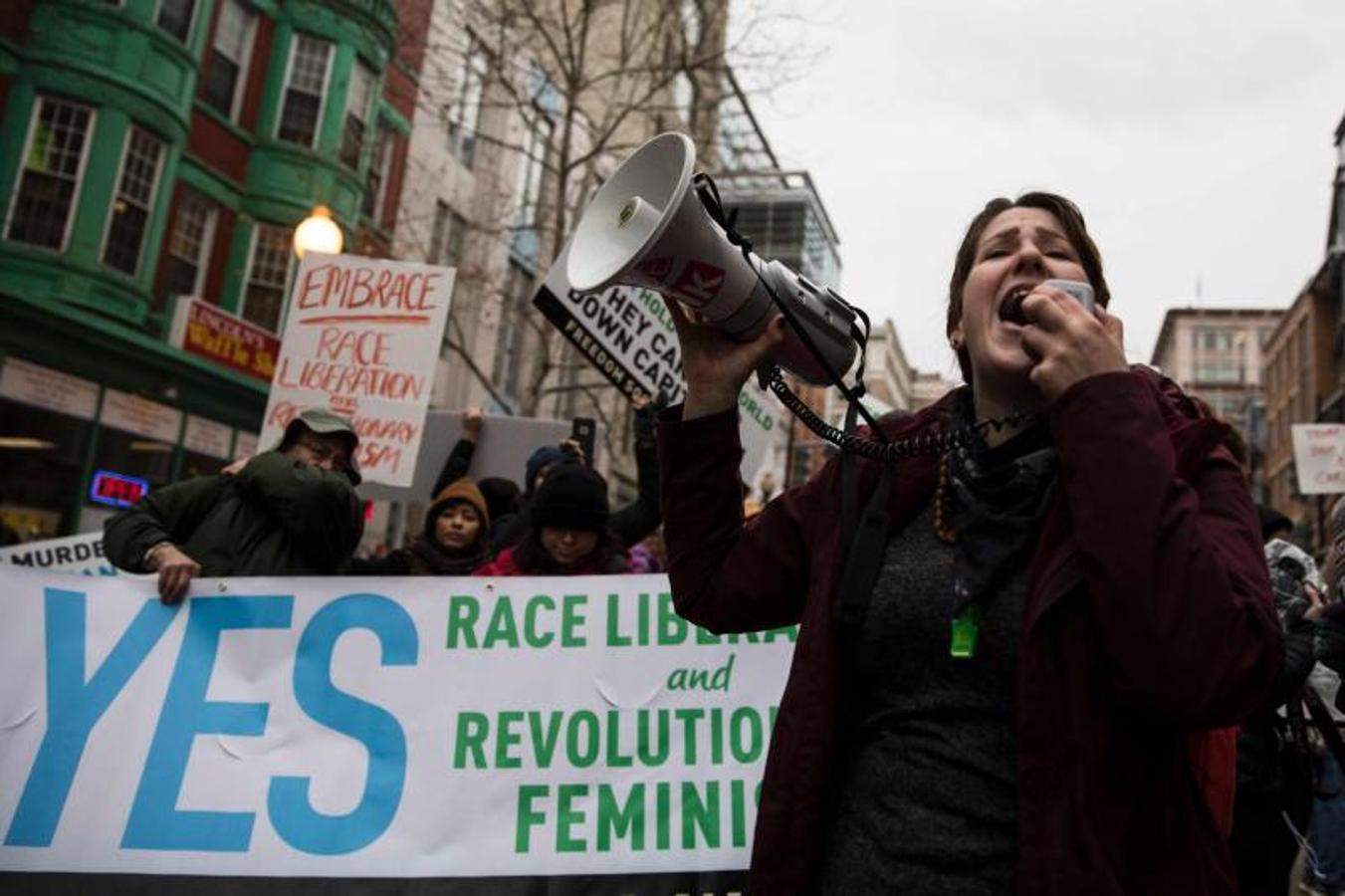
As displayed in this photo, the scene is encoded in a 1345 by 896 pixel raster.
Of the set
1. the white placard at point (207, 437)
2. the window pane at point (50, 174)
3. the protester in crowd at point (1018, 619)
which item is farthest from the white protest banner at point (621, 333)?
the white placard at point (207, 437)

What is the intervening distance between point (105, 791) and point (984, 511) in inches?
111

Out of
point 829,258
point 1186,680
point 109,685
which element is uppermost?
point 829,258

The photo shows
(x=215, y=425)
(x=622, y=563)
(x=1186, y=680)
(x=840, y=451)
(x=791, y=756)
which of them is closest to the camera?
(x=1186, y=680)

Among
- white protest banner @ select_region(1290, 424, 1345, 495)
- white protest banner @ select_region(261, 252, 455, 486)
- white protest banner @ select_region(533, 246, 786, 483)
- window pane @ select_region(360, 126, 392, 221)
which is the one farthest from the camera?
window pane @ select_region(360, 126, 392, 221)

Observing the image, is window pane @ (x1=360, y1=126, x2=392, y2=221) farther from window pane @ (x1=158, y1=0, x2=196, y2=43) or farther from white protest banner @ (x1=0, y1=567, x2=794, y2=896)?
white protest banner @ (x1=0, y1=567, x2=794, y2=896)

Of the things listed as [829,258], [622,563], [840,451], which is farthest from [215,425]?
[829,258]

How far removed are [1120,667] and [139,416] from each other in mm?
15858

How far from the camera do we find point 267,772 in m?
3.23

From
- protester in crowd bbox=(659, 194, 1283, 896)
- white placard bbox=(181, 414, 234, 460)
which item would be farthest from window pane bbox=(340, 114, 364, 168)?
protester in crowd bbox=(659, 194, 1283, 896)

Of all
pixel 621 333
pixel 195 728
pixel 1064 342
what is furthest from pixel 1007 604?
pixel 621 333

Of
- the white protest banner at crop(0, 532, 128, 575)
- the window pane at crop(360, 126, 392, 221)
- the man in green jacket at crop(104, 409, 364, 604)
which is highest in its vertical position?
the window pane at crop(360, 126, 392, 221)

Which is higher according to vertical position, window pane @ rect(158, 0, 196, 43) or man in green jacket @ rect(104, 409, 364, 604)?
window pane @ rect(158, 0, 196, 43)

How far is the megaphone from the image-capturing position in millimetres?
1568

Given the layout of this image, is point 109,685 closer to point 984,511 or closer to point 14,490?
point 984,511
